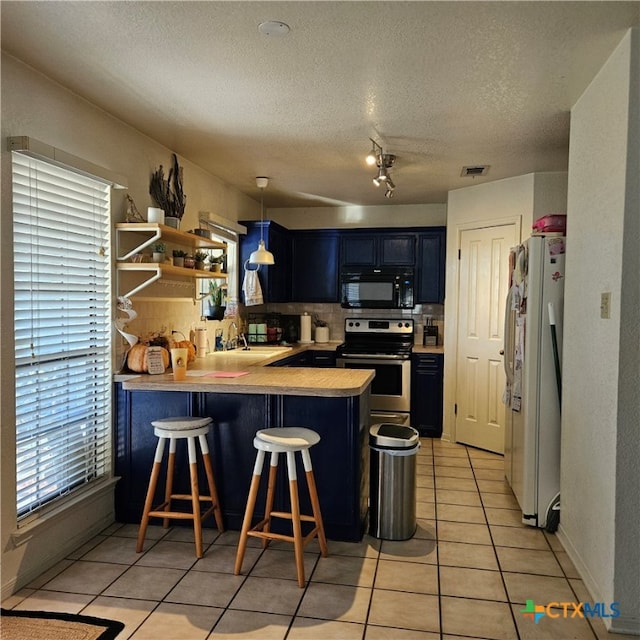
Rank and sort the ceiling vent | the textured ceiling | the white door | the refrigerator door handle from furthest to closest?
the white door, the ceiling vent, the refrigerator door handle, the textured ceiling

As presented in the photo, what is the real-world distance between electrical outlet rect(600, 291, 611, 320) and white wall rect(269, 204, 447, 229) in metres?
3.62

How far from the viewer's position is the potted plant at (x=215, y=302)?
182 inches

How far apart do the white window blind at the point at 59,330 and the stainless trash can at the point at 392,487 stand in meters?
1.58

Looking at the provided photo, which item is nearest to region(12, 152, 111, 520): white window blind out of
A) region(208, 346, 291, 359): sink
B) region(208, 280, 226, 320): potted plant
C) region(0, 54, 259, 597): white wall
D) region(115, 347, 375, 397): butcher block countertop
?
region(0, 54, 259, 597): white wall

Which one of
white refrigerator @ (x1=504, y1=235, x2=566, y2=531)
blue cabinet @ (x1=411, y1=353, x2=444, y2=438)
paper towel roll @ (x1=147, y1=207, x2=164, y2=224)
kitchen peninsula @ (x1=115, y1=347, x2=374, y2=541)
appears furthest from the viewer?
blue cabinet @ (x1=411, y1=353, x2=444, y2=438)

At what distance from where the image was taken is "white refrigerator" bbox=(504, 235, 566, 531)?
3066 millimetres

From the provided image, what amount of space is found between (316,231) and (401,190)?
110 cm

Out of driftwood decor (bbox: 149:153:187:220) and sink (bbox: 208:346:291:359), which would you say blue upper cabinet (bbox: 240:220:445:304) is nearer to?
sink (bbox: 208:346:291:359)

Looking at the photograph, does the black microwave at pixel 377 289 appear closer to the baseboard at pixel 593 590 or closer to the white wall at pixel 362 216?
the white wall at pixel 362 216

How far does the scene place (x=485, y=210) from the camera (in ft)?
15.7

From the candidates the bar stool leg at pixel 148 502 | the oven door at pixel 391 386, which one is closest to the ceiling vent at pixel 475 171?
the oven door at pixel 391 386

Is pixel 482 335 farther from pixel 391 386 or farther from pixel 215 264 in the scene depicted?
pixel 215 264

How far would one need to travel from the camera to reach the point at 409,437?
308cm

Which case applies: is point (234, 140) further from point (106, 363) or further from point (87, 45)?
point (106, 363)
